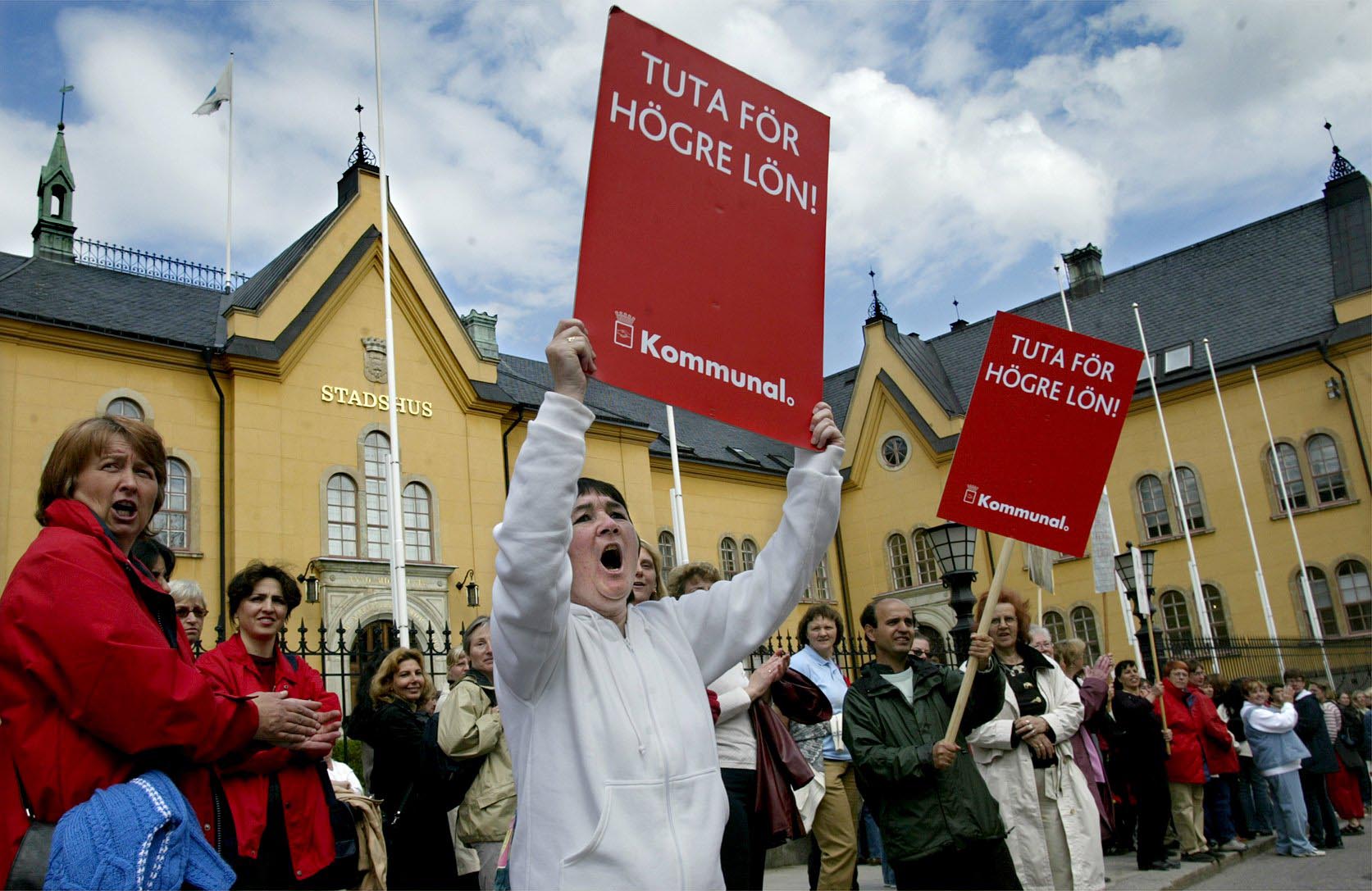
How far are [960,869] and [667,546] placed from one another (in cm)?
2540

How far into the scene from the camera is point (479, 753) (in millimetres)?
5324

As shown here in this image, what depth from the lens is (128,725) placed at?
254cm

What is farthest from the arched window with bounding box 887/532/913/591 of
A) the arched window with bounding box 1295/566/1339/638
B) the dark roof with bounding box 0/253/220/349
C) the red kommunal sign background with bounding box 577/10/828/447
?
the red kommunal sign background with bounding box 577/10/828/447

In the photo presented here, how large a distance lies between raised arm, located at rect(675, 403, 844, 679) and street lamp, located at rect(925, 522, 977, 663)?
517 centimetres

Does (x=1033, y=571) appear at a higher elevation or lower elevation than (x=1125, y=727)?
higher

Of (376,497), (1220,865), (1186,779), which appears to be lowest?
(1220,865)

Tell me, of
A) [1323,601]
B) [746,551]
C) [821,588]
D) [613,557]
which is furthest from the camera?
[821,588]

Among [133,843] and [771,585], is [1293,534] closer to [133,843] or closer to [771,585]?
[771,585]

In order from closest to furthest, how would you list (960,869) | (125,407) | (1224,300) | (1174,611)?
(960,869), (125,407), (1174,611), (1224,300)


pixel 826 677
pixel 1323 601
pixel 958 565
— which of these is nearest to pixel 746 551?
pixel 1323 601

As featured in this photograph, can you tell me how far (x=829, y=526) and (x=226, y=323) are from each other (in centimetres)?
2283

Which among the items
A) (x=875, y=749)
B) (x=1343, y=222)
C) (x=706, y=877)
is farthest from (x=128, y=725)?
(x=1343, y=222)

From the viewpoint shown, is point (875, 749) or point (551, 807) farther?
point (875, 749)

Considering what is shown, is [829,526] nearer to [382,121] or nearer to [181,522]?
[382,121]
